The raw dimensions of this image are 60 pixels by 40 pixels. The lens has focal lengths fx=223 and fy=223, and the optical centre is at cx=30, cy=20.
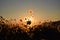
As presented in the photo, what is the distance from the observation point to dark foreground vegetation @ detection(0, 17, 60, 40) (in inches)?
302

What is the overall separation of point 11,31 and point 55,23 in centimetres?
168

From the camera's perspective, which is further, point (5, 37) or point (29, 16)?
point (29, 16)

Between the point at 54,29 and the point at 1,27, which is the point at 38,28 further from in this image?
the point at 1,27

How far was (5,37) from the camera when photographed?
7590 mm

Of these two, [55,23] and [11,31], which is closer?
[11,31]

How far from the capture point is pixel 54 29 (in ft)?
26.2

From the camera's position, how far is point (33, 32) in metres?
7.93

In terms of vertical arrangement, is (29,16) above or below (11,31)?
above

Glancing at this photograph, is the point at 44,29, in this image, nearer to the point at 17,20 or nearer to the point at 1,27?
the point at 17,20

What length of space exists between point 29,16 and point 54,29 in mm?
1017

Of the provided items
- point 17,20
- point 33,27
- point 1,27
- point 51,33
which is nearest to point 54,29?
point 51,33

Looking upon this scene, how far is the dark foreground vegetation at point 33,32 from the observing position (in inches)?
302

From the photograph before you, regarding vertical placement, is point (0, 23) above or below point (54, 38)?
above

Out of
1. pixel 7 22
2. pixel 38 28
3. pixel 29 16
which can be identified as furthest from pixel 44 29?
pixel 7 22
